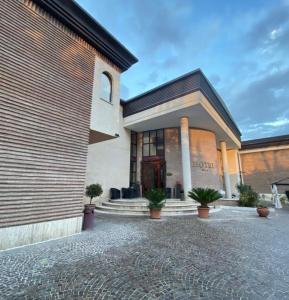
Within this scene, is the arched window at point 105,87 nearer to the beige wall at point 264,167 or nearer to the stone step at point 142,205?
the stone step at point 142,205

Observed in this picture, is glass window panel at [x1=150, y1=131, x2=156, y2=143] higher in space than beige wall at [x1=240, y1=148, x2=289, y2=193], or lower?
higher

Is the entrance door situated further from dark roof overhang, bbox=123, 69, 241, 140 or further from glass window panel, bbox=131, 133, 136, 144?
dark roof overhang, bbox=123, 69, 241, 140

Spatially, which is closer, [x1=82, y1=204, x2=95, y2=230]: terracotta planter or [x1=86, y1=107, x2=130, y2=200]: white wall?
[x1=82, y1=204, x2=95, y2=230]: terracotta planter

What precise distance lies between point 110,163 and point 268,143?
58.2 feet

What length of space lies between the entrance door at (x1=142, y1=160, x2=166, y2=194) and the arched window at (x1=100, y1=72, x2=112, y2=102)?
7034 mm

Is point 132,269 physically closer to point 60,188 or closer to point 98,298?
point 98,298

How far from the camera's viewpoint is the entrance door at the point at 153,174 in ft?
42.6

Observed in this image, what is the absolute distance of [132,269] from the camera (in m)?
2.98

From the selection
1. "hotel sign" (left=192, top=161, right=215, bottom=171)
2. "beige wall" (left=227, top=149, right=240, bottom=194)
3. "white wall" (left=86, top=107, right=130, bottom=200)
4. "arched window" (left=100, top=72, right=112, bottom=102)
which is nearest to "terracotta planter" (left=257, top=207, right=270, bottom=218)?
A: "hotel sign" (left=192, top=161, right=215, bottom=171)

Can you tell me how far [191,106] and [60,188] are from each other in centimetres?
800

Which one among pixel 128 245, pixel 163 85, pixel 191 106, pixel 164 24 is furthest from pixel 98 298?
pixel 164 24

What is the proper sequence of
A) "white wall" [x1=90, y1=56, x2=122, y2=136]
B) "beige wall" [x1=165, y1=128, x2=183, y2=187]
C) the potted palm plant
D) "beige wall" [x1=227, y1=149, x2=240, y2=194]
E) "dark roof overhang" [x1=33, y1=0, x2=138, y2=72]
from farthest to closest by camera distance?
"beige wall" [x1=227, y1=149, x2=240, y2=194]
"beige wall" [x1=165, y1=128, x2=183, y2=187]
the potted palm plant
"white wall" [x1=90, y1=56, x2=122, y2=136]
"dark roof overhang" [x1=33, y1=0, x2=138, y2=72]

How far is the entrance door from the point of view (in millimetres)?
12984

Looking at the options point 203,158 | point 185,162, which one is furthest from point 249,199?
point 185,162
